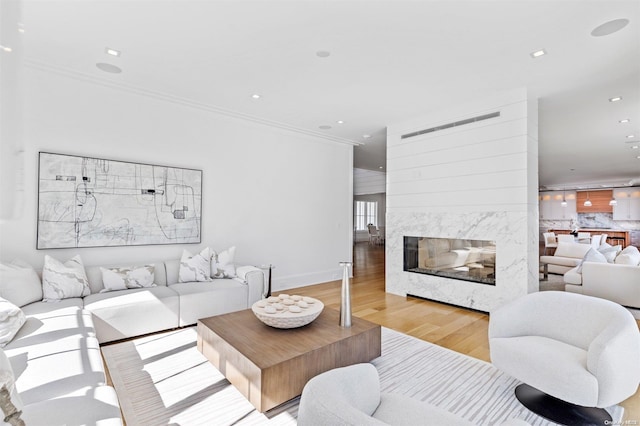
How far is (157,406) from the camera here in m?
2.23

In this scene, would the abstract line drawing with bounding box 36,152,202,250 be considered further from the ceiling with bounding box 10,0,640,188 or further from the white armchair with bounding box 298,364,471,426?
the white armchair with bounding box 298,364,471,426

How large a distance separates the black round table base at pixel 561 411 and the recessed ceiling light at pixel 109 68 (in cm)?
487

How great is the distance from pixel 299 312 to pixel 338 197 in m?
4.06

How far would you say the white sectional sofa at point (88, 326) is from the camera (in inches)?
63.6

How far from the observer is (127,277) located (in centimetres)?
367

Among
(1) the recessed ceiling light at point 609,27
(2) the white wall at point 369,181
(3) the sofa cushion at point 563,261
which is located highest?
(1) the recessed ceiling light at point 609,27

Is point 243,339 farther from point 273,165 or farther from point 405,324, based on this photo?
point 273,165

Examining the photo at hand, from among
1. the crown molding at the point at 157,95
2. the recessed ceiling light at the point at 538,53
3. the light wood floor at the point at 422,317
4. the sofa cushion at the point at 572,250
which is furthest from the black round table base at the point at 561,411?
the sofa cushion at the point at 572,250

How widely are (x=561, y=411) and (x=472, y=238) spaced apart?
8.45ft

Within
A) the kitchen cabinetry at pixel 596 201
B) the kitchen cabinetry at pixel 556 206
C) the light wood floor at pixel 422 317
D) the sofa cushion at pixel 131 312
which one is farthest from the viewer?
the kitchen cabinetry at pixel 556 206

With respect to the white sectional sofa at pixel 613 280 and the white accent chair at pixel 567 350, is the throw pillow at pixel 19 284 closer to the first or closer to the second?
the white accent chair at pixel 567 350

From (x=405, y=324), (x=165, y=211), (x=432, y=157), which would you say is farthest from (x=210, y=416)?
(x=432, y=157)

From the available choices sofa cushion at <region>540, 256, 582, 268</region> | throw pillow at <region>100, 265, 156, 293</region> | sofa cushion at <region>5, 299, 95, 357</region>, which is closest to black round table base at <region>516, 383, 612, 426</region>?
sofa cushion at <region>5, 299, 95, 357</region>

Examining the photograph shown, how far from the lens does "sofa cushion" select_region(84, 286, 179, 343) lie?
312 centimetres
